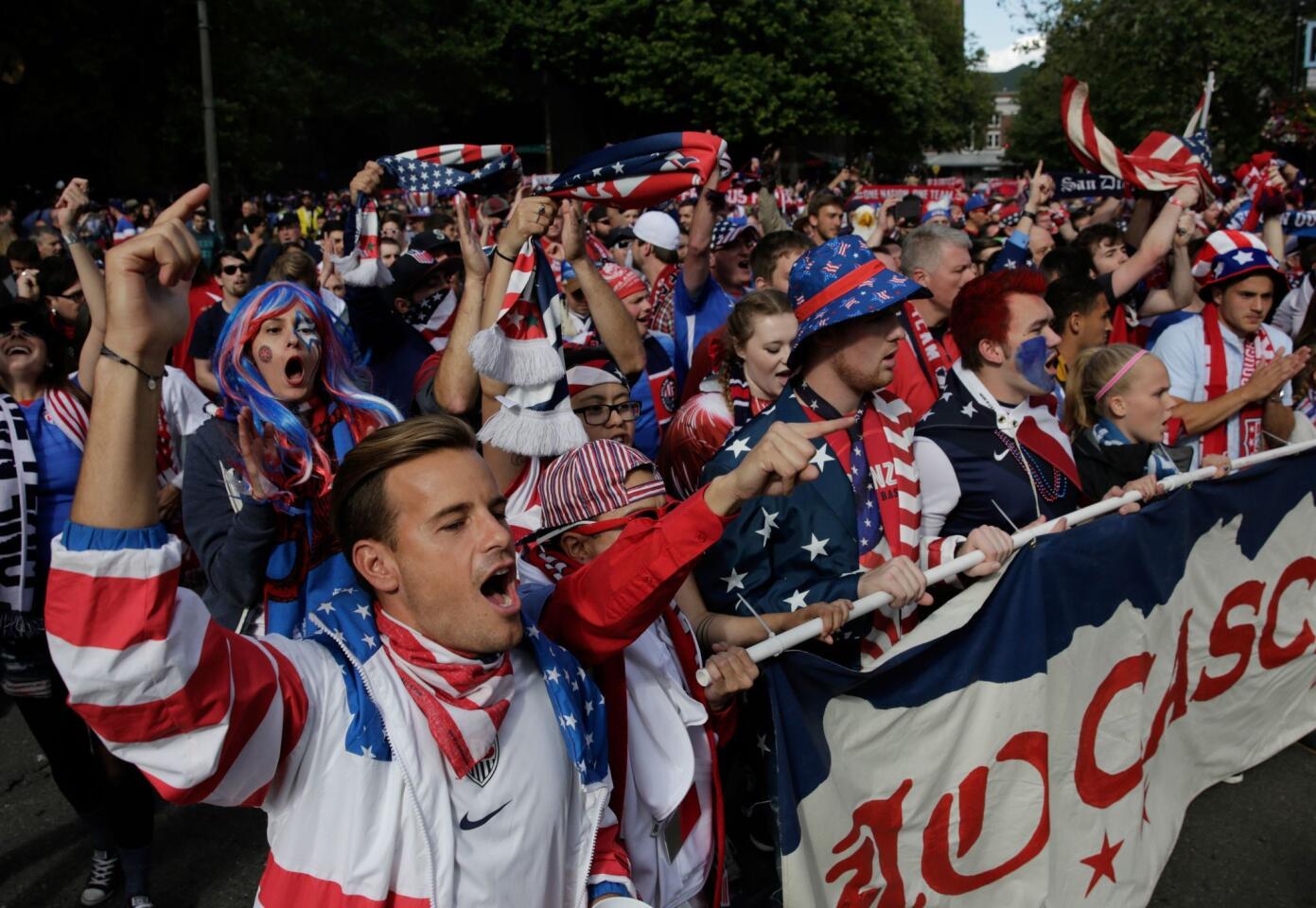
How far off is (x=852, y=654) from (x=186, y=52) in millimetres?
25877

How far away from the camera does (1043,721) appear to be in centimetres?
315

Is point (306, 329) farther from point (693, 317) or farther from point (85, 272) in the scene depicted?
point (693, 317)

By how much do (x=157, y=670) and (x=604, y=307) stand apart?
10.4 feet

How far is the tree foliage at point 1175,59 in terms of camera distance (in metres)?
34.4

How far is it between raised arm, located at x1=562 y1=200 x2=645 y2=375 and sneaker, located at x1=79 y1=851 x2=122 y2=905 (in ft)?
8.66

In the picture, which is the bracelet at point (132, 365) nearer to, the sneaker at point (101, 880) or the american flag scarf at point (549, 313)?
the american flag scarf at point (549, 313)

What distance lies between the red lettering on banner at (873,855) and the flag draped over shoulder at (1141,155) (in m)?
4.36

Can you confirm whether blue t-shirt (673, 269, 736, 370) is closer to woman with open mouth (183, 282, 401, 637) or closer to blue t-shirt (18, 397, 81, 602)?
woman with open mouth (183, 282, 401, 637)

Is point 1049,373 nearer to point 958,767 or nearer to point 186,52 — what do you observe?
point 958,767

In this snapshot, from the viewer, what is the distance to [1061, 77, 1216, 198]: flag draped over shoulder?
600 centimetres

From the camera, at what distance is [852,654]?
10.6ft

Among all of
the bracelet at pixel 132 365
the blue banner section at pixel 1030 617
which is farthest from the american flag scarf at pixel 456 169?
the bracelet at pixel 132 365

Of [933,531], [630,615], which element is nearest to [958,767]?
[933,531]

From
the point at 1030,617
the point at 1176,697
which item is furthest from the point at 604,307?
the point at 1176,697
